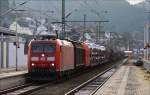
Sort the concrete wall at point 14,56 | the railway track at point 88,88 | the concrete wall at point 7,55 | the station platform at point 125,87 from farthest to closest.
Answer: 1. the concrete wall at point 14,56
2. the concrete wall at point 7,55
3. the station platform at point 125,87
4. the railway track at point 88,88

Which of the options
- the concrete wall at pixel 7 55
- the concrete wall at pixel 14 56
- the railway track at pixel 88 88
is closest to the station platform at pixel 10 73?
the railway track at pixel 88 88

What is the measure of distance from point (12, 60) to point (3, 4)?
48.6 metres

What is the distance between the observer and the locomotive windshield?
34.7 m

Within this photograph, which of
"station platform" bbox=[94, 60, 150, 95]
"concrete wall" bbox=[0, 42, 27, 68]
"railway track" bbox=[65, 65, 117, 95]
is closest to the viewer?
"railway track" bbox=[65, 65, 117, 95]

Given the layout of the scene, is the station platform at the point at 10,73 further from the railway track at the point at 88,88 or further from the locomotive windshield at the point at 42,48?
the railway track at the point at 88,88

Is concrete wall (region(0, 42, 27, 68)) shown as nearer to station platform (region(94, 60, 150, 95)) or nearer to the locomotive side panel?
the locomotive side panel

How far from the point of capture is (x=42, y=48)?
34812 millimetres

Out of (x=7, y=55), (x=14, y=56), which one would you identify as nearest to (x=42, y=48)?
(x=7, y=55)

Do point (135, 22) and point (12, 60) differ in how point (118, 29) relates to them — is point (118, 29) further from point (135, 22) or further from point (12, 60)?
point (12, 60)

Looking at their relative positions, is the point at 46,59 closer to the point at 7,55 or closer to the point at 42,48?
the point at 42,48

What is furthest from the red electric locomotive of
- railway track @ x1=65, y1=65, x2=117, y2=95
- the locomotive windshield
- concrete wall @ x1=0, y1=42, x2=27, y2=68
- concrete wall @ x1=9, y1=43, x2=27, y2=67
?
concrete wall @ x1=9, y1=43, x2=27, y2=67

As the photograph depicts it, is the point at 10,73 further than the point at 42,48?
Yes

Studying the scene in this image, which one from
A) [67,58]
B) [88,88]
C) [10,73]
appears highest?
[67,58]

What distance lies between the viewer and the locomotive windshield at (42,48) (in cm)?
3472
